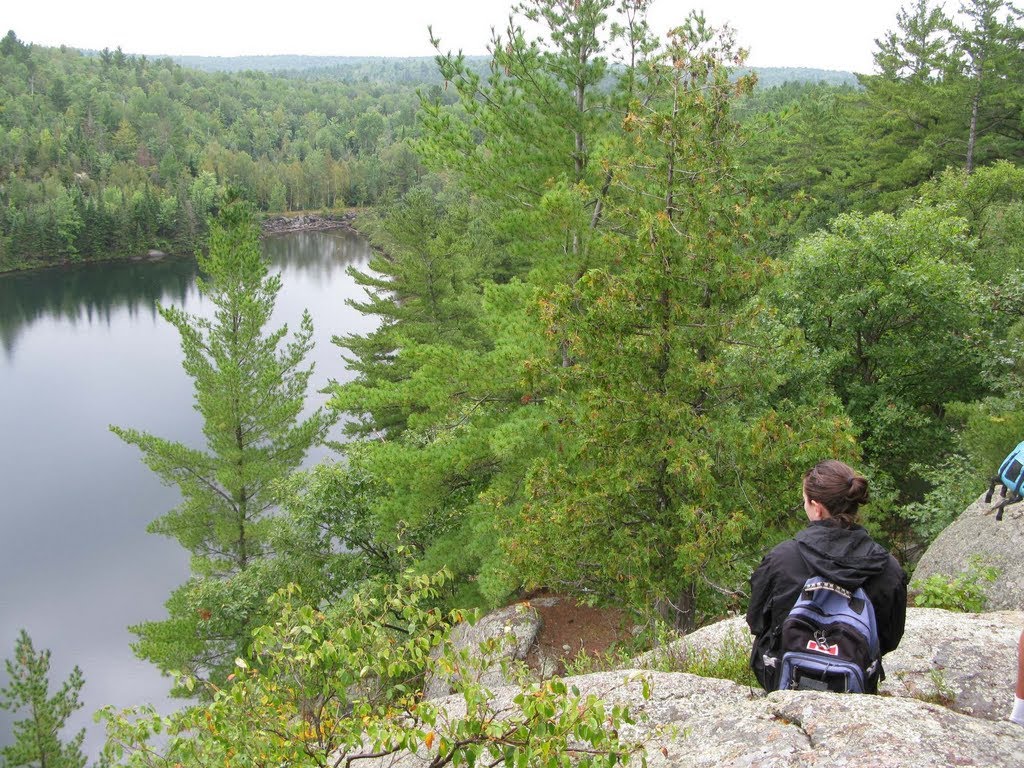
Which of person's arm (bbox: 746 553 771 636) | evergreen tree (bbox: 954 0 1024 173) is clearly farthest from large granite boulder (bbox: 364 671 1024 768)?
evergreen tree (bbox: 954 0 1024 173)

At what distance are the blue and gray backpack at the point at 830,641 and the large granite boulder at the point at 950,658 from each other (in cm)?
107

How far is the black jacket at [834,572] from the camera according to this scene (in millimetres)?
3367

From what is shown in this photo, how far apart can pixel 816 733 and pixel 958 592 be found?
12.6 ft

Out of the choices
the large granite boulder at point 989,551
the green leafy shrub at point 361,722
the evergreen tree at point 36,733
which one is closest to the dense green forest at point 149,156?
the evergreen tree at point 36,733

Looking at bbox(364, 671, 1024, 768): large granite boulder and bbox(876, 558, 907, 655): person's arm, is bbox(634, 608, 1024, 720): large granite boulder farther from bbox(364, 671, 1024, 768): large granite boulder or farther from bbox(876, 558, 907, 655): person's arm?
bbox(876, 558, 907, 655): person's arm

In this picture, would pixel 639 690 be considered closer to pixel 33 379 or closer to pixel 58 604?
pixel 58 604

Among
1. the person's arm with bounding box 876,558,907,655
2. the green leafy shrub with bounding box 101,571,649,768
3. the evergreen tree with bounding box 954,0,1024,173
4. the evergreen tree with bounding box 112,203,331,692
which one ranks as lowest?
the evergreen tree with bounding box 112,203,331,692

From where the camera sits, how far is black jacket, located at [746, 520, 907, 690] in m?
3.37

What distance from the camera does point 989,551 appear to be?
7.36m

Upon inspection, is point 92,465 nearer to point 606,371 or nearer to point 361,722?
point 606,371

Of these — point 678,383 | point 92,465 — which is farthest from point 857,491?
point 92,465

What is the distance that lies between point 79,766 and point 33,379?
3273cm

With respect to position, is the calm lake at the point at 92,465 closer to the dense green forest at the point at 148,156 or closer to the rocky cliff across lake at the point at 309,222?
the dense green forest at the point at 148,156

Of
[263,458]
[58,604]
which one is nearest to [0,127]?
[58,604]
